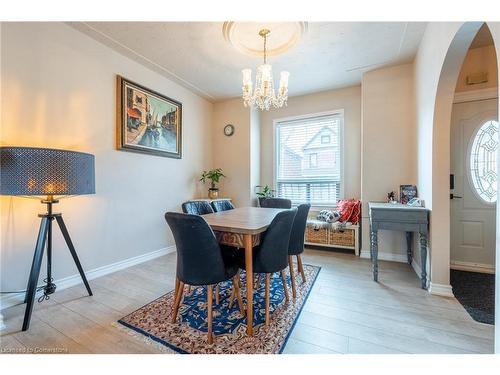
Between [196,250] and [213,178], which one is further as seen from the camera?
[213,178]

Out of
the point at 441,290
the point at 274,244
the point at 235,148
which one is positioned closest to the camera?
the point at 274,244

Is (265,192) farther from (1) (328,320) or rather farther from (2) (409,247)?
(1) (328,320)

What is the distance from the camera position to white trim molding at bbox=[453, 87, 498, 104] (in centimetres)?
255

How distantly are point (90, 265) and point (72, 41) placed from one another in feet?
8.20

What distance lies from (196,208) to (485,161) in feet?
11.5

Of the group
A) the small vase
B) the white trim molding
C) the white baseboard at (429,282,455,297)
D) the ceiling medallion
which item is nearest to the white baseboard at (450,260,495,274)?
the white baseboard at (429,282,455,297)

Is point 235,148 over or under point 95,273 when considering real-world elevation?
over

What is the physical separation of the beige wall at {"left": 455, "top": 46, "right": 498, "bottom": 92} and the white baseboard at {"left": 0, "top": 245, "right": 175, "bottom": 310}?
15.4 feet

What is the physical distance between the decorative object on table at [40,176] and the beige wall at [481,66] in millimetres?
4346

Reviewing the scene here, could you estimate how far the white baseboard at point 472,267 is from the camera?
260 cm

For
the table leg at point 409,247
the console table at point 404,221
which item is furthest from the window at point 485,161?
the console table at point 404,221

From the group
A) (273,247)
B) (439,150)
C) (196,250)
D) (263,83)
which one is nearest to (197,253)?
(196,250)

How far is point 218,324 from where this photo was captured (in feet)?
5.39
